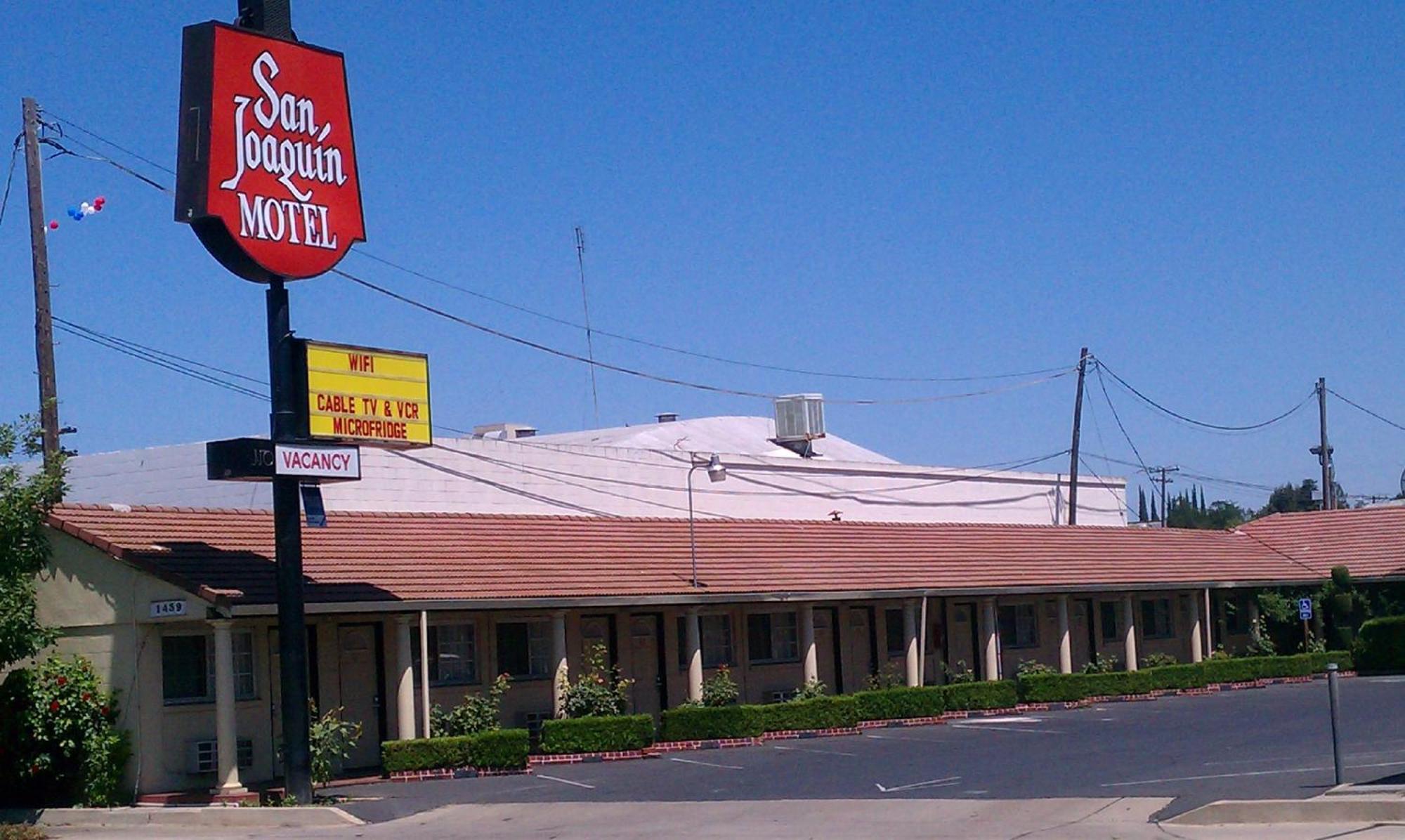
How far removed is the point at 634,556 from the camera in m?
31.8

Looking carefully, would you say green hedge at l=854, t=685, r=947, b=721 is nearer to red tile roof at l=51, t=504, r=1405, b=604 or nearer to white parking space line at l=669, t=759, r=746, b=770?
red tile roof at l=51, t=504, r=1405, b=604

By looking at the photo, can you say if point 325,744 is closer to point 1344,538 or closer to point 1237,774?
point 1237,774

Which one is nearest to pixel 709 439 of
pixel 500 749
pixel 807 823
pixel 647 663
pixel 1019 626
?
pixel 1019 626

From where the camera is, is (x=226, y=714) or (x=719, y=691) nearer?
(x=226, y=714)

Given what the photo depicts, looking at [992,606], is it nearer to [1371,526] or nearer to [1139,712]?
[1139,712]

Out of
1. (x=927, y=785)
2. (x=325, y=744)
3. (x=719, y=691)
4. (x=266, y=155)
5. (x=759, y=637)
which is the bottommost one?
(x=927, y=785)

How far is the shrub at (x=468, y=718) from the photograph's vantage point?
26.2 metres

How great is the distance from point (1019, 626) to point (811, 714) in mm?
11193

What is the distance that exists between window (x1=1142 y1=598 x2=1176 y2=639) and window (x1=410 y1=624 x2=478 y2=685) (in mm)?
23098

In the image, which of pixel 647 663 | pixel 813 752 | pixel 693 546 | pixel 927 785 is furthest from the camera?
pixel 693 546

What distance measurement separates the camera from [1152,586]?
139ft

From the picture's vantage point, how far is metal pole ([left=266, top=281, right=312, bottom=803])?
2116 cm

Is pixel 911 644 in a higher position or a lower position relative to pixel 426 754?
higher

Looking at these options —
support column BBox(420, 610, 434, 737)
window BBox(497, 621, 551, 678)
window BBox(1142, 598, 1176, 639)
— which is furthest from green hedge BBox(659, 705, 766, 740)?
window BBox(1142, 598, 1176, 639)
